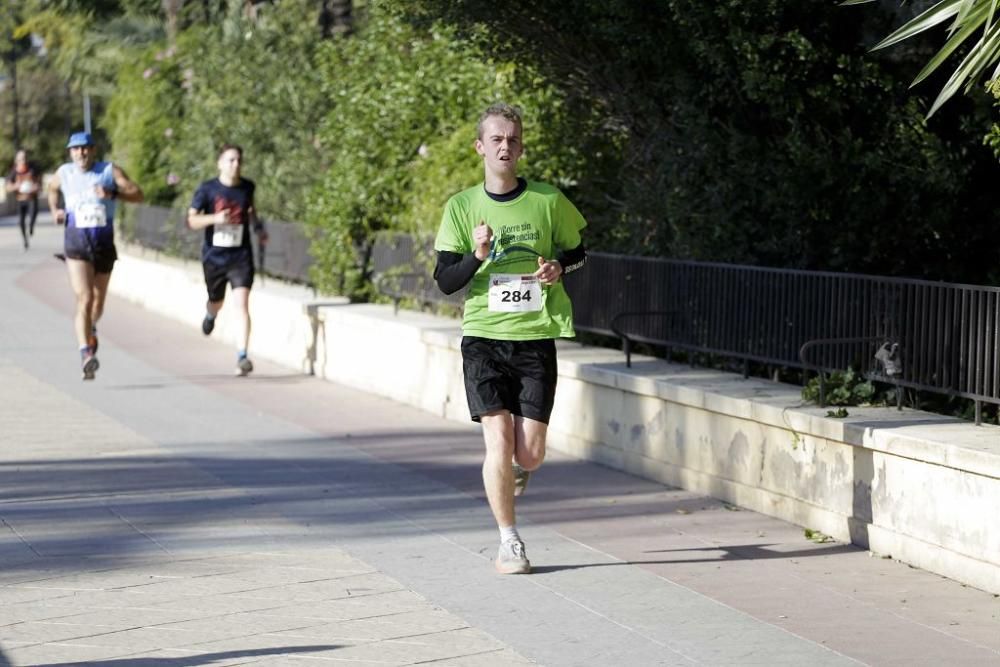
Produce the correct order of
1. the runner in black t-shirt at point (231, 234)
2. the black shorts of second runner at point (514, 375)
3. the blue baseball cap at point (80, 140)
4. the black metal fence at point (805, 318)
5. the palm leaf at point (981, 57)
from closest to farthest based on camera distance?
the palm leaf at point (981, 57) → the black shorts of second runner at point (514, 375) → the black metal fence at point (805, 318) → the blue baseball cap at point (80, 140) → the runner in black t-shirt at point (231, 234)

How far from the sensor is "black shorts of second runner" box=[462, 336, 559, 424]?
736 cm

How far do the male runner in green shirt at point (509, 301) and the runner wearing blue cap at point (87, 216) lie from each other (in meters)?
7.03

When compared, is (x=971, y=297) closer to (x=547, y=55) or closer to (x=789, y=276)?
(x=789, y=276)

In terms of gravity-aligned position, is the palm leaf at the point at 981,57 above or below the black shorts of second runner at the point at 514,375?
above

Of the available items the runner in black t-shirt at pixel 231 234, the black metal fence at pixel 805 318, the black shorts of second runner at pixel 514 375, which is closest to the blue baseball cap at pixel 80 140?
the runner in black t-shirt at pixel 231 234

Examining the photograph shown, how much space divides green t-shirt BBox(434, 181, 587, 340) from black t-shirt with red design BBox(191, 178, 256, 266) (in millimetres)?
7454

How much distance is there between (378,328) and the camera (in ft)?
45.2

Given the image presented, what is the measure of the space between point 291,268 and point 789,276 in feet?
29.1

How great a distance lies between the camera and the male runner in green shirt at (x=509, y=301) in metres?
7.28

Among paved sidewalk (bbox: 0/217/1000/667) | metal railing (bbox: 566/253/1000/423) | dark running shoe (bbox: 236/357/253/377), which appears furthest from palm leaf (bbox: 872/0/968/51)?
dark running shoe (bbox: 236/357/253/377)

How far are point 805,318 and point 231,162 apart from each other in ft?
21.9

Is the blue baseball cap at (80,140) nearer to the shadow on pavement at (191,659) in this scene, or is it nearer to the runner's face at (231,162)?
the runner's face at (231,162)

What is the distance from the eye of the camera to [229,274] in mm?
14648

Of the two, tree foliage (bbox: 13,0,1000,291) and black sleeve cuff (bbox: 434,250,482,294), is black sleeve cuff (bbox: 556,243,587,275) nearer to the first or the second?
black sleeve cuff (bbox: 434,250,482,294)
